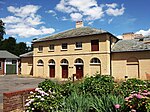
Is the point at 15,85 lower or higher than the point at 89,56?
lower

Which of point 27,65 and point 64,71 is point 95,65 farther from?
point 27,65

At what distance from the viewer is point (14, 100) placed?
843 centimetres

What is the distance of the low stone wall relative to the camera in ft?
26.6

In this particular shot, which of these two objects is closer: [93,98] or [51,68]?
[93,98]

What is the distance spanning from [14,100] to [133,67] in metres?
21.3

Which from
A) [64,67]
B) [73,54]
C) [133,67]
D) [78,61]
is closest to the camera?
[133,67]

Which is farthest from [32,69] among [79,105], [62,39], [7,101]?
[79,105]

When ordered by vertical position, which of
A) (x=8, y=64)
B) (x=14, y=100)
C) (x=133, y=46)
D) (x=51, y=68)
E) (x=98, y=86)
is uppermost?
(x=133, y=46)

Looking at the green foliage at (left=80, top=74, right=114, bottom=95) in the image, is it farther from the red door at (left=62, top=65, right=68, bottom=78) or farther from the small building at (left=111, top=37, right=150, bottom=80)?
the red door at (left=62, top=65, right=68, bottom=78)

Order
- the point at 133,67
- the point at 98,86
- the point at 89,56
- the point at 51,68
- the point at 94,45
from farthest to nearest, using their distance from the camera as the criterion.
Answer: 1. the point at 51,68
2. the point at 89,56
3. the point at 94,45
4. the point at 133,67
5. the point at 98,86

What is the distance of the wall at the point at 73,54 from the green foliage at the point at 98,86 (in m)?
20.2

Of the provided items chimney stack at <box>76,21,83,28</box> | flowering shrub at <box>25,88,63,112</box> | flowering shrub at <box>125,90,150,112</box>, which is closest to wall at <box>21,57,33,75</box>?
chimney stack at <box>76,21,83,28</box>

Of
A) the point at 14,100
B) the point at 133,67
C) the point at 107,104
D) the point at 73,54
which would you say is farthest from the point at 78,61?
the point at 107,104

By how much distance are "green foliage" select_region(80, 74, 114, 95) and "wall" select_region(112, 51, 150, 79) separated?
18859mm
